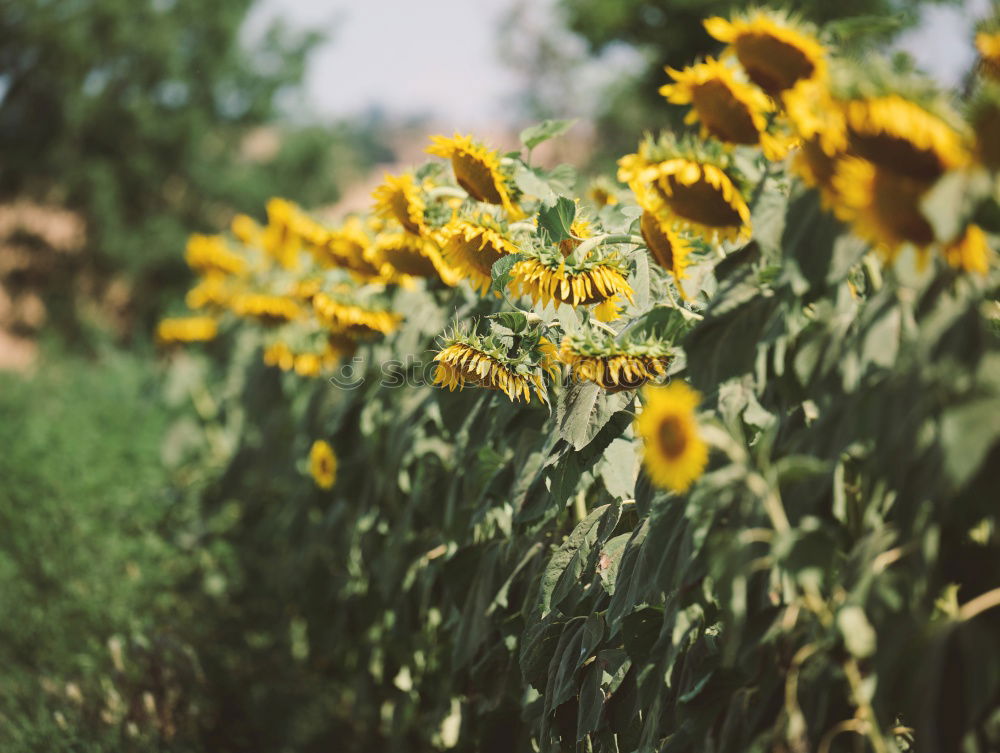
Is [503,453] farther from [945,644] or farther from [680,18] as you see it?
[680,18]

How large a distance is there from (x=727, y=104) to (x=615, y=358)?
309 mm

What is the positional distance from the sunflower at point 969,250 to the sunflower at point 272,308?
2.16 metres

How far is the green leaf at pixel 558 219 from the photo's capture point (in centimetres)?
129

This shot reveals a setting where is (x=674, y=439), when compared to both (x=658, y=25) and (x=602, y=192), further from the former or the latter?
(x=658, y=25)

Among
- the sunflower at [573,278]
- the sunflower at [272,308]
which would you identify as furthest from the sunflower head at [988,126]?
the sunflower at [272,308]

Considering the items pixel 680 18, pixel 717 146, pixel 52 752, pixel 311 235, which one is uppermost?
pixel 680 18

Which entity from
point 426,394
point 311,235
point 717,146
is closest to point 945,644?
point 717,146

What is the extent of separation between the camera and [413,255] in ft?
5.23

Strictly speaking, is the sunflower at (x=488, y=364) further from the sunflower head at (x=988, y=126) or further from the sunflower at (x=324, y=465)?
the sunflower at (x=324, y=465)

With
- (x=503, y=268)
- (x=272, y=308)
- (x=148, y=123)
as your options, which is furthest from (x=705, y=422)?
(x=148, y=123)

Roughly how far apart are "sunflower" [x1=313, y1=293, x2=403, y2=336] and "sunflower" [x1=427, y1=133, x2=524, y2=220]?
0.49 m

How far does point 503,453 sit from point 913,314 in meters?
0.87

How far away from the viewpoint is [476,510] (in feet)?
5.36

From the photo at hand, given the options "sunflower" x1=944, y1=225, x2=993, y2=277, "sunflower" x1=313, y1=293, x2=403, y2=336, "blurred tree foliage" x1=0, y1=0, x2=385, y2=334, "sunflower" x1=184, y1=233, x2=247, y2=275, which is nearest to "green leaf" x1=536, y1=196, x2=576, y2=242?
"sunflower" x1=944, y1=225, x2=993, y2=277
